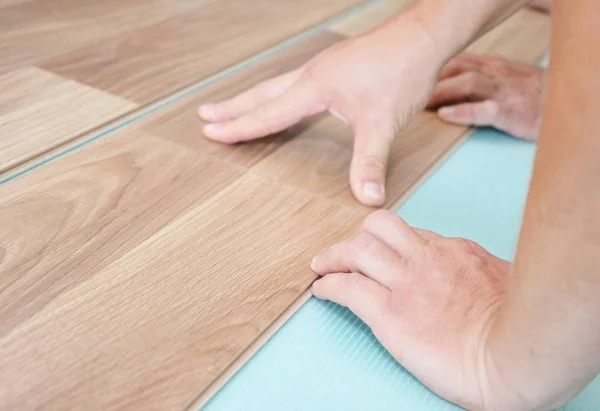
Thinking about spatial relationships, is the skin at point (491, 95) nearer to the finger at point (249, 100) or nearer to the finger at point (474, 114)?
the finger at point (474, 114)

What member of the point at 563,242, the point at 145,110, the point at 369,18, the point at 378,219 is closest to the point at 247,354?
the point at 378,219

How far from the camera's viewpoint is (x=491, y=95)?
1.18 meters

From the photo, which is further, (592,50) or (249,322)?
(249,322)

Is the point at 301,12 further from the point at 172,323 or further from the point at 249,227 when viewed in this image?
the point at 172,323

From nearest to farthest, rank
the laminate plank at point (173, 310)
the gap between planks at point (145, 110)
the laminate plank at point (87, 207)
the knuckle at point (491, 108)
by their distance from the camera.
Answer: the laminate plank at point (173, 310) < the laminate plank at point (87, 207) < the gap between planks at point (145, 110) < the knuckle at point (491, 108)

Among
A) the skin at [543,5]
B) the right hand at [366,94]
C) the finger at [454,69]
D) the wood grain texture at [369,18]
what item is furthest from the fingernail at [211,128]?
the skin at [543,5]

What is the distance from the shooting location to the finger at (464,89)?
1186 millimetres

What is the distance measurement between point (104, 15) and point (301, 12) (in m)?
0.49

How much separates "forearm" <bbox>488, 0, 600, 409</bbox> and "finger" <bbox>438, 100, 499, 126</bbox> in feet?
2.14

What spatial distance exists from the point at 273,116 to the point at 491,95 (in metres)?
0.45

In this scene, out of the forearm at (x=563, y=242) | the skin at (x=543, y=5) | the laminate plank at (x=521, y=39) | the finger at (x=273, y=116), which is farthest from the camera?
the skin at (x=543, y=5)

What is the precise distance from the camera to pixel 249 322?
70 cm

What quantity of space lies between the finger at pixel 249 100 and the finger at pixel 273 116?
0.13 feet

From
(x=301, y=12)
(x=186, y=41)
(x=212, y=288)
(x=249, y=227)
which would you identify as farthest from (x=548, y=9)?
(x=212, y=288)
